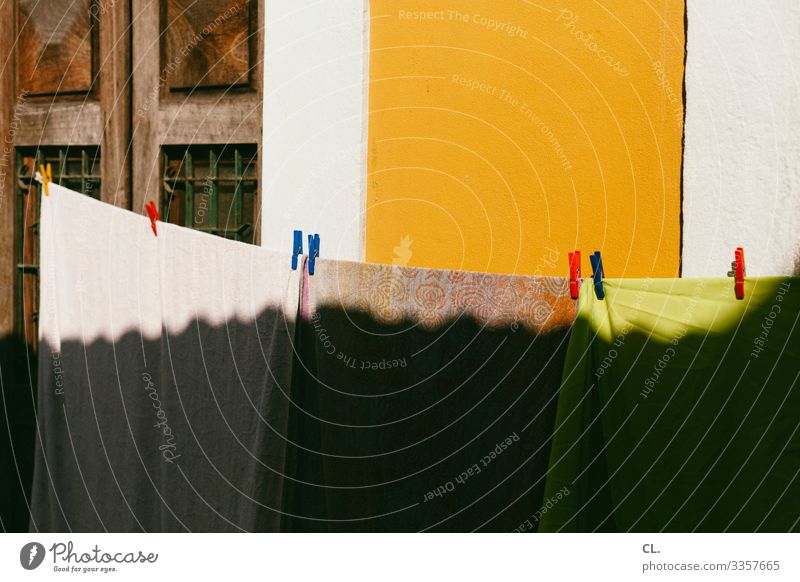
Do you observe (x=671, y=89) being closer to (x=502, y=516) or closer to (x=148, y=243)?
(x=502, y=516)

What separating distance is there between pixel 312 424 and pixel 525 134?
→ 1.05 meters

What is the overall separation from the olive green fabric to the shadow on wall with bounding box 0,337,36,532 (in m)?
2.20

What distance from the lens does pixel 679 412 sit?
7.22 ft

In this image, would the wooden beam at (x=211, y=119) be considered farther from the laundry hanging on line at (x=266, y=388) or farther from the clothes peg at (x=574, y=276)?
the clothes peg at (x=574, y=276)

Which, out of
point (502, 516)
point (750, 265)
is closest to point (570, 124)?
point (750, 265)

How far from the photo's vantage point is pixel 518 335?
228 centimetres

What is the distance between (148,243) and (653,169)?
142 centimetres

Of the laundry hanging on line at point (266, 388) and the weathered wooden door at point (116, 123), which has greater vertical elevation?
the weathered wooden door at point (116, 123)

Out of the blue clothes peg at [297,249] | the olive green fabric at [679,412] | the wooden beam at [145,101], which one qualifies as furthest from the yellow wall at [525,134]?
the wooden beam at [145,101]

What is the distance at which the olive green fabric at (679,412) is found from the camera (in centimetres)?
214

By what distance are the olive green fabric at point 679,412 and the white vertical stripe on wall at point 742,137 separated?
35 cm

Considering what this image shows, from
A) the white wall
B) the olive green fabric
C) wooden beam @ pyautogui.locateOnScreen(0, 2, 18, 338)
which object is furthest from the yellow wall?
wooden beam @ pyautogui.locateOnScreen(0, 2, 18, 338)

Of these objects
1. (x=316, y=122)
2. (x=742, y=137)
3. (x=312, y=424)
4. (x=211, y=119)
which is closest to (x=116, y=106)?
(x=211, y=119)

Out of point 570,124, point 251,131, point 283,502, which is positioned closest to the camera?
point 283,502
